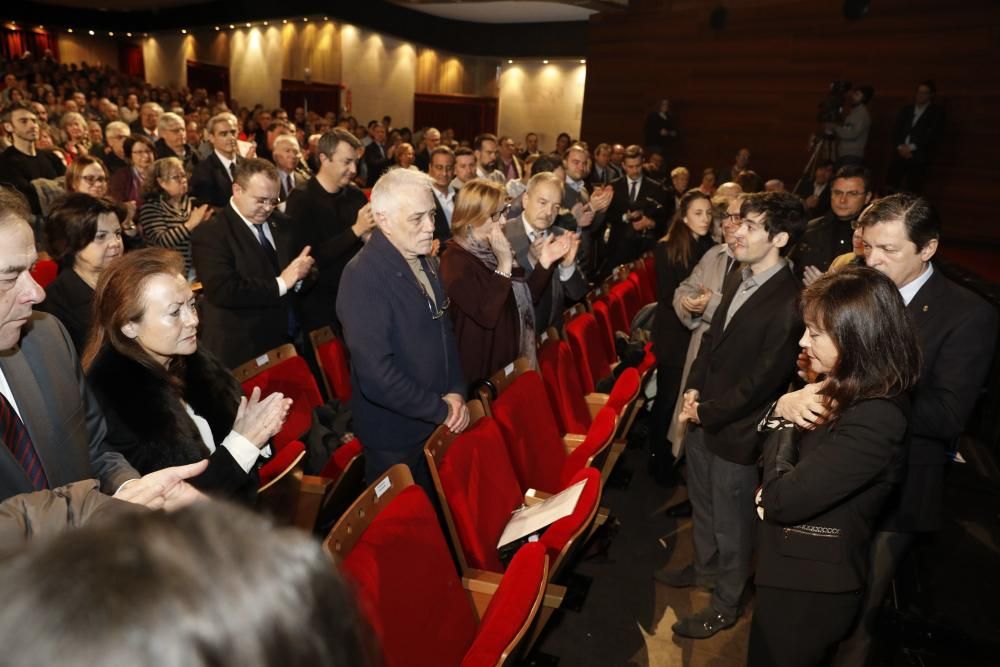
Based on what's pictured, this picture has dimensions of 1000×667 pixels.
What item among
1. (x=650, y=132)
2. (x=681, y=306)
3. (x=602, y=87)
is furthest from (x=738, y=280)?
(x=602, y=87)

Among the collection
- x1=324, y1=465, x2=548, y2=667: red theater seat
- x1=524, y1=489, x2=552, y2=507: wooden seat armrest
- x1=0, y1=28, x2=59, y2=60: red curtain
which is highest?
x1=0, y1=28, x2=59, y2=60: red curtain

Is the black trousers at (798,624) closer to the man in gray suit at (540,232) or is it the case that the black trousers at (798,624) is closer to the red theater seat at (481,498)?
the red theater seat at (481,498)

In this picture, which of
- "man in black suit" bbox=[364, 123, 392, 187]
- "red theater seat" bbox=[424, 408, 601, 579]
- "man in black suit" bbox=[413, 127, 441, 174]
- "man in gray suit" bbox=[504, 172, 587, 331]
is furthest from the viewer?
"man in black suit" bbox=[364, 123, 392, 187]

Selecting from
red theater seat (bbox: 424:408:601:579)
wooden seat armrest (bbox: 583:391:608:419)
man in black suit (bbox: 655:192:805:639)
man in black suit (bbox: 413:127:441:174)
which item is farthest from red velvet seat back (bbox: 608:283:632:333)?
man in black suit (bbox: 413:127:441:174)

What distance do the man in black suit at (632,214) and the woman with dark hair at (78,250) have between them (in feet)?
15.2

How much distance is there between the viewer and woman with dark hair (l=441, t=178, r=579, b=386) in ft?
8.70

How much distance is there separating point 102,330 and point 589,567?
214 cm

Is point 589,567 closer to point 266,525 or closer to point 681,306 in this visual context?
point 681,306

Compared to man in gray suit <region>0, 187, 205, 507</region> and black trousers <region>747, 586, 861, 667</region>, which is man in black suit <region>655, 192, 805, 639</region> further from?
man in gray suit <region>0, 187, 205, 507</region>

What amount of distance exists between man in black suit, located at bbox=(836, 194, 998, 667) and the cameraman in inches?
294

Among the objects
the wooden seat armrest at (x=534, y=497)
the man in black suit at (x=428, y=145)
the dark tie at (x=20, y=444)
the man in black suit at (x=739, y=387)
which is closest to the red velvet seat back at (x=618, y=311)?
the man in black suit at (x=739, y=387)

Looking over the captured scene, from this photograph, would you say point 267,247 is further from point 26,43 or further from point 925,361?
point 26,43

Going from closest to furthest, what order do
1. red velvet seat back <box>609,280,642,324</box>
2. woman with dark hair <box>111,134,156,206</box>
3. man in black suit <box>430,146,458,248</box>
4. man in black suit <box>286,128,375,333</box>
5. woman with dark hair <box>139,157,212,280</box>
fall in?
1. man in black suit <box>286,128,375,333</box>
2. woman with dark hair <box>139,157,212,280</box>
3. red velvet seat back <box>609,280,642,324</box>
4. woman with dark hair <box>111,134,156,206</box>
5. man in black suit <box>430,146,458,248</box>

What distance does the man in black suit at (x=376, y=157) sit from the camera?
923cm
